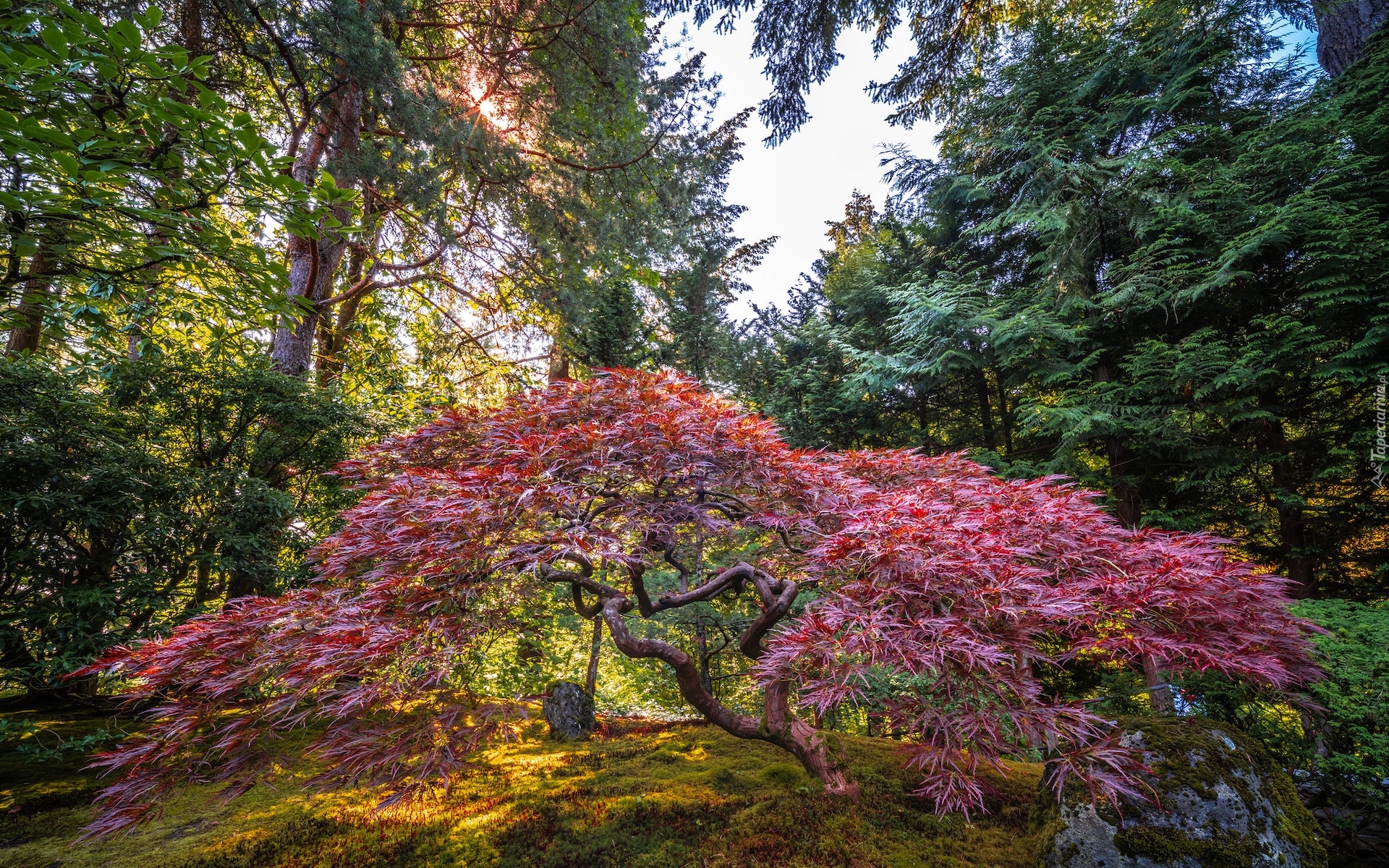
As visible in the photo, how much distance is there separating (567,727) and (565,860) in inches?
61.3

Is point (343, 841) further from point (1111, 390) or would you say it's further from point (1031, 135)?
point (1031, 135)

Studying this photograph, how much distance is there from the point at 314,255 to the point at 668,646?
174 inches

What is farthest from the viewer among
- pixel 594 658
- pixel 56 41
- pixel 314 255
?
pixel 594 658

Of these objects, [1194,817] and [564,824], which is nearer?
[1194,817]

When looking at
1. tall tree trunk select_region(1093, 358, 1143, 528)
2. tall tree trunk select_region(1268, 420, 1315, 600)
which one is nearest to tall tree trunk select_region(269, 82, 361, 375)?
tall tree trunk select_region(1093, 358, 1143, 528)

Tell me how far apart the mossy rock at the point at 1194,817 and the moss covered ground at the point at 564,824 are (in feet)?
0.90

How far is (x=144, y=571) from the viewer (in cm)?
287

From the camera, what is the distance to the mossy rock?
1640 millimetres

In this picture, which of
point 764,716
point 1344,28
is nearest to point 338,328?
point 764,716

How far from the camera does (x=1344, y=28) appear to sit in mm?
4430

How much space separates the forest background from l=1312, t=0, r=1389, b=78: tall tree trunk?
37 millimetres

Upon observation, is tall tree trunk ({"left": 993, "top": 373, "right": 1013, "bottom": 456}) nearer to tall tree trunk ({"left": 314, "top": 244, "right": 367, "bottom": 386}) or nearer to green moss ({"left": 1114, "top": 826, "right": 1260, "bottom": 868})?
green moss ({"left": 1114, "top": 826, "right": 1260, "bottom": 868})

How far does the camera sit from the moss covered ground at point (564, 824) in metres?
1.93

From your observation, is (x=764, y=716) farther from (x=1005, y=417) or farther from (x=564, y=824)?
(x=1005, y=417)
